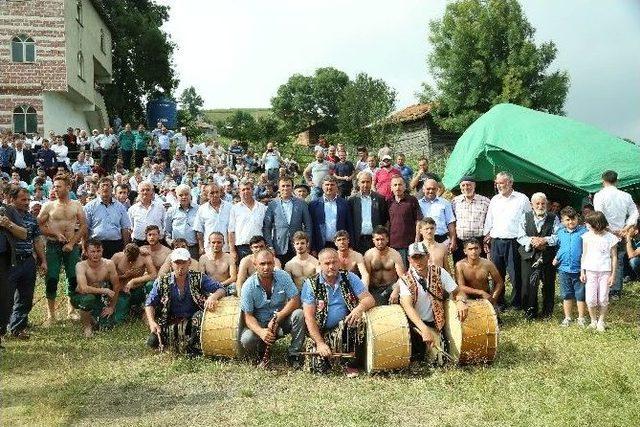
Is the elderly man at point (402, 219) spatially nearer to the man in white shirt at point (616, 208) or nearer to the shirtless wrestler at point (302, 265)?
the shirtless wrestler at point (302, 265)

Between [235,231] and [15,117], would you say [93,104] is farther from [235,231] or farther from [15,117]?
[235,231]

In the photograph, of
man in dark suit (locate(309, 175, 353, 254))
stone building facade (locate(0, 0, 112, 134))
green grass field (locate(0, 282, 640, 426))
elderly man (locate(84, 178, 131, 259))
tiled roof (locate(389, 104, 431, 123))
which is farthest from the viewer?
tiled roof (locate(389, 104, 431, 123))

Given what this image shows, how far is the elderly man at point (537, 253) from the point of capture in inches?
360

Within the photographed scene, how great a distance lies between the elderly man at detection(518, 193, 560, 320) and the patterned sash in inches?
90.1

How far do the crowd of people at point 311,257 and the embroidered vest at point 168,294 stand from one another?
0.01 metres

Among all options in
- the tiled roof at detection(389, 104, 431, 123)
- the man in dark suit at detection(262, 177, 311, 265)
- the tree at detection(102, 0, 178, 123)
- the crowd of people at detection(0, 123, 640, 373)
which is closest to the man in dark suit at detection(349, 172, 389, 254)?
the crowd of people at detection(0, 123, 640, 373)

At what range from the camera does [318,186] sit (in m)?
13.3

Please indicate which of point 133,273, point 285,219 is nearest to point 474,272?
point 285,219

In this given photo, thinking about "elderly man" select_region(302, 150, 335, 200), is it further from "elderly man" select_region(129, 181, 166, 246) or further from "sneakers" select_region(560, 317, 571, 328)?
"sneakers" select_region(560, 317, 571, 328)

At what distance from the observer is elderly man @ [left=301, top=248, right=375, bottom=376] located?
7.07 metres

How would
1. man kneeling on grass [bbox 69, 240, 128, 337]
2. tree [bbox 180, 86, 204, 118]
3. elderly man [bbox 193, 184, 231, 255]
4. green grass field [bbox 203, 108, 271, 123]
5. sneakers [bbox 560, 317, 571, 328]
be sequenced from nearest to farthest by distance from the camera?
sneakers [bbox 560, 317, 571, 328], man kneeling on grass [bbox 69, 240, 128, 337], elderly man [bbox 193, 184, 231, 255], green grass field [bbox 203, 108, 271, 123], tree [bbox 180, 86, 204, 118]

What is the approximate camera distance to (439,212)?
9.64m

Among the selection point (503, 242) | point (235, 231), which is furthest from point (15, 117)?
point (503, 242)

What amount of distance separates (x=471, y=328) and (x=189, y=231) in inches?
187
